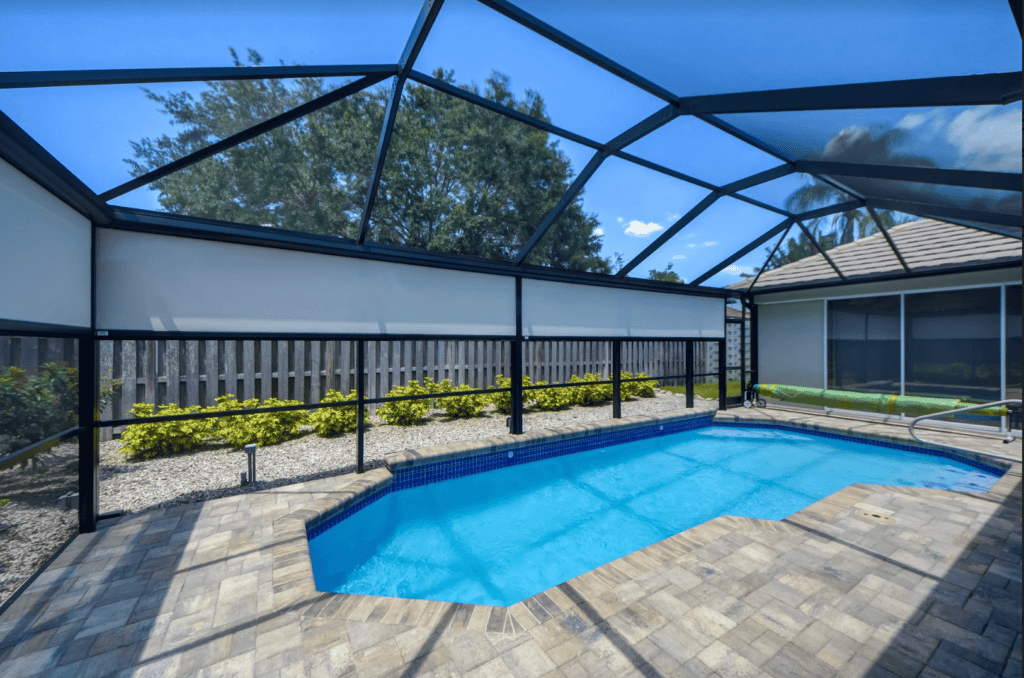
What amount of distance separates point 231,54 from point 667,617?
4.45 meters

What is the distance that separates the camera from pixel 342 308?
4.97 meters

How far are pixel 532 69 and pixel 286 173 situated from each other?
7.74ft

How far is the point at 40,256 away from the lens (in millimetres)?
2777

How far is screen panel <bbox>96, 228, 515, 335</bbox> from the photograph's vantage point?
379cm

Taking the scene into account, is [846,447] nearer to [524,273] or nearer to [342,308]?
[524,273]

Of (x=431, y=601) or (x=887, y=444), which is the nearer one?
(x=431, y=601)

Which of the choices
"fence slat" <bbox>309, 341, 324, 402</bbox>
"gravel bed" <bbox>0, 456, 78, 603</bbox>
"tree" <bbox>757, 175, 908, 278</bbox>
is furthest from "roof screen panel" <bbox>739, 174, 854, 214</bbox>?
"gravel bed" <bbox>0, 456, 78, 603</bbox>

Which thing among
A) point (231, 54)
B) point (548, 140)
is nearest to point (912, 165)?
point (548, 140)

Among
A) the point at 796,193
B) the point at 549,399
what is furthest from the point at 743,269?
the point at 549,399

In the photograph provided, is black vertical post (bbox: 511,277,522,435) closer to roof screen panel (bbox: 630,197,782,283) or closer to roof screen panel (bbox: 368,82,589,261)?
roof screen panel (bbox: 368,82,589,261)

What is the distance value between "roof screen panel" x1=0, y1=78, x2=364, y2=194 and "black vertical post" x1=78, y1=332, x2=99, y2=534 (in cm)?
143

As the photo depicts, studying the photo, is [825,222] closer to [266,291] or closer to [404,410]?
[404,410]

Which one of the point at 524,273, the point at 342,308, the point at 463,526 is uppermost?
the point at 524,273

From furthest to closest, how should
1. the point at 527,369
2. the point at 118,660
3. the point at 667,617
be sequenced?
the point at 527,369, the point at 667,617, the point at 118,660
